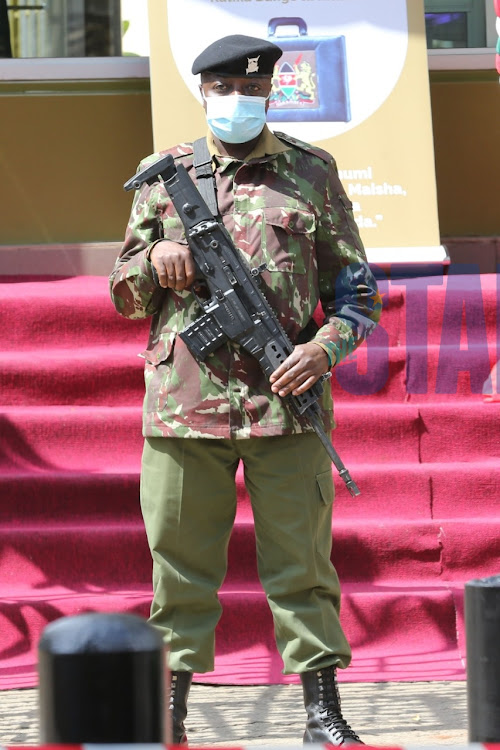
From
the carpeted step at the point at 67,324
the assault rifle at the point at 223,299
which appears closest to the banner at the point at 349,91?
the carpeted step at the point at 67,324

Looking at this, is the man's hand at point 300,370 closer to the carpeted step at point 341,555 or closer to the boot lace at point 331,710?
the boot lace at point 331,710

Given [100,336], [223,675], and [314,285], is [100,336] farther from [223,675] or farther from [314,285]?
[314,285]

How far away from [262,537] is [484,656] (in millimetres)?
1482

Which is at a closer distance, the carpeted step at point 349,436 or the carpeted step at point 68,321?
the carpeted step at point 349,436

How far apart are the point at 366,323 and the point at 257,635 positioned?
1.49 m

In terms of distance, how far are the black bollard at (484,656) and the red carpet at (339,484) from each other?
2306mm

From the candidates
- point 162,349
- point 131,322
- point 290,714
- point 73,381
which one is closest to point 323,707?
point 290,714

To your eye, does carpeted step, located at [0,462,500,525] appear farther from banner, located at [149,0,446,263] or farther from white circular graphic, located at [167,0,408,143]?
white circular graphic, located at [167,0,408,143]

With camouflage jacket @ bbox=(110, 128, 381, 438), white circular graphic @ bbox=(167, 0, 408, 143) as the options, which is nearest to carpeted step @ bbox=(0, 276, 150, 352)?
white circular graphic @ bbox=(167, 0, 408, 143)

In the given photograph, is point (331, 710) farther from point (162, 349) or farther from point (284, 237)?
point (284, 237)

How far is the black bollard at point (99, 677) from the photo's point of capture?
166 centimetres

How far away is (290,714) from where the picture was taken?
4.01m

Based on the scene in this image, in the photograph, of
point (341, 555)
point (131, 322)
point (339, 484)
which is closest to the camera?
point (341, 555)

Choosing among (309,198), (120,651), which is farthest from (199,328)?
(120,651)
